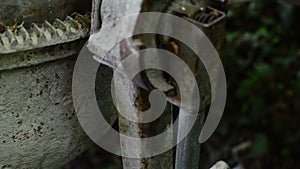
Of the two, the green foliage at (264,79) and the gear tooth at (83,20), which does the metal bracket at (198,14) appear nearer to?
the gear tooth at (83,20)

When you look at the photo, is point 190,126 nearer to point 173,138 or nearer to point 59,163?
point 173,138

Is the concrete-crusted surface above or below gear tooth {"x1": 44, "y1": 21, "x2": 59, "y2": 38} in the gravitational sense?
below

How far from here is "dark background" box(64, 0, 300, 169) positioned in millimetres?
1894

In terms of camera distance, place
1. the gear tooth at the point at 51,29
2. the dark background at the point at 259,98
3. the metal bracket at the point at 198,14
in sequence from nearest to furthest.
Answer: the metal bracket at the point at 198,14 → the gear tooth at the point at 51,29 → the dark background at the point at 259,98

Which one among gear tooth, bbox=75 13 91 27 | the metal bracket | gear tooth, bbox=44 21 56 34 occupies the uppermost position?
Result: the metal bracket

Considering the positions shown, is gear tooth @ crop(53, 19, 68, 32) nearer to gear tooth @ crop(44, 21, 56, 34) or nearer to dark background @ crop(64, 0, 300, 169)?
gear tooth @ crop(44, 21, 56, 34)

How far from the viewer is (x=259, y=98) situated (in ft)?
6.40

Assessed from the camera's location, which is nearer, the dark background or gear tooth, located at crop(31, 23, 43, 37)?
gear tooth, located at crop(31, 23, 43, 37)

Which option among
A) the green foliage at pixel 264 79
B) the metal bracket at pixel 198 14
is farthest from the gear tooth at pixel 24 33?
the green foliage at pixel 264 79

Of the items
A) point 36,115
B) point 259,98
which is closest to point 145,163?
point 36,115

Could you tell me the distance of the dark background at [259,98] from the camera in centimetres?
189

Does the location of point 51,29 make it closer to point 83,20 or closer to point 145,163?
point 83,20

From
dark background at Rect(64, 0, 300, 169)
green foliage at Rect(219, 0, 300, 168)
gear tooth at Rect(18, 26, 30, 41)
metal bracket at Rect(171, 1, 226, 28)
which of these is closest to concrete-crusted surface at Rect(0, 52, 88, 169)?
gear tooth at Rect(18, 26, 30, 41)

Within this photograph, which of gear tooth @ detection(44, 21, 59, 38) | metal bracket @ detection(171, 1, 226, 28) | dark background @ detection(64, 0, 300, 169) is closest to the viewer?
metal bracket @ detection(171, 1, 226, 28)
